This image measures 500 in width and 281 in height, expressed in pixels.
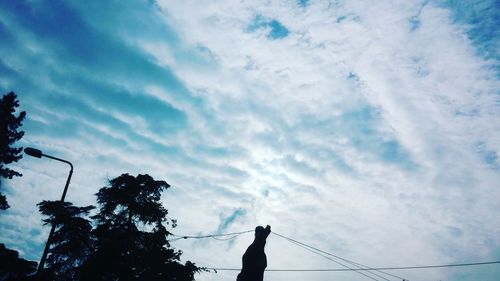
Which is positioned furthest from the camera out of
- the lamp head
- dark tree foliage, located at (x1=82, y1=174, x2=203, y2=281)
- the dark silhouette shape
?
dark tree foliage, located at (x1=82, y1=174, x2=203, y2=281)

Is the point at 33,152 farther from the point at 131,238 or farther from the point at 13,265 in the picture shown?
the point at 13,265

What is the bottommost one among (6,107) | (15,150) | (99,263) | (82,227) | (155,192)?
(99,263)

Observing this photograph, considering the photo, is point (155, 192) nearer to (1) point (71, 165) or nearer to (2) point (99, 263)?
(2) point (99, 263)

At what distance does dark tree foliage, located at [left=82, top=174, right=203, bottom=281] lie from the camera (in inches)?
1029

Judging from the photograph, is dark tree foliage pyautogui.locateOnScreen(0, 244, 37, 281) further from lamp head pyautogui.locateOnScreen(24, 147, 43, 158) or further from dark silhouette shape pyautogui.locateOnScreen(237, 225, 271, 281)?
dark silhouette shape pyautogui.locateOnScreen(237, 225, 271, 281)

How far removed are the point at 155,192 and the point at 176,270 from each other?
8.38 meters

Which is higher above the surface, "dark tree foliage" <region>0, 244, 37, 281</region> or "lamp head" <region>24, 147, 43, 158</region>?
"lamp head" <region>24, 147, 43, 158</region>

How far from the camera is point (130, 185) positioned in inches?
1100

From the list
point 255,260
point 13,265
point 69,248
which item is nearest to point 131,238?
point 69,248

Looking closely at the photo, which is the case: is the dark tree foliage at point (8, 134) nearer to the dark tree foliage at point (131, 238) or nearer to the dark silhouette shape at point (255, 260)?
the dark tree foliage at point (131, 238)

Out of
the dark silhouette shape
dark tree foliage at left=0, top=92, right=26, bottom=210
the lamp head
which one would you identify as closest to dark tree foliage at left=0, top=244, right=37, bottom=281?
dark tree foliage at left=0, top=92, right=26, bottom=210

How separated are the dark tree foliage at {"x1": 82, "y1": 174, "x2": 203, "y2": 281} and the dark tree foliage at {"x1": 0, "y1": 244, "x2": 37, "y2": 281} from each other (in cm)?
1652

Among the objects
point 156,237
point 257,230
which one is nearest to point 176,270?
point 156,237

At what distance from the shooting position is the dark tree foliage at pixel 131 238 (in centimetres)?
2612
